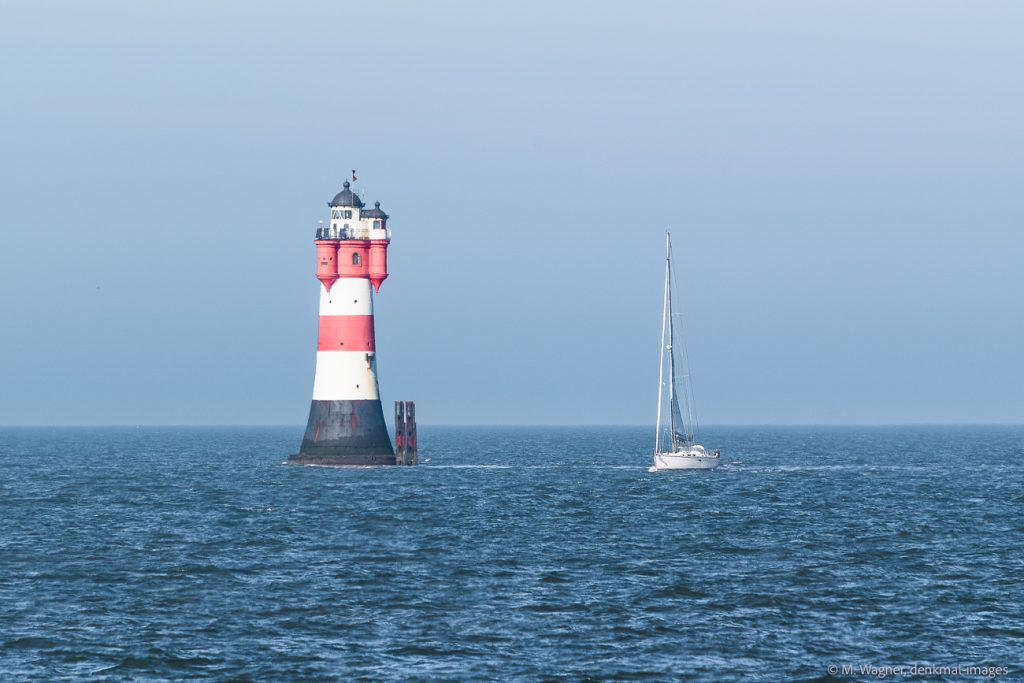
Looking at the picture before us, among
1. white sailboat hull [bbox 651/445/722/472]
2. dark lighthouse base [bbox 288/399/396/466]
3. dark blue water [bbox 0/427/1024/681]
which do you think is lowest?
dark blue water [bbox 0/427/1024/681]

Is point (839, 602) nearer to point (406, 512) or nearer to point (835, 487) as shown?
point (406, 512)

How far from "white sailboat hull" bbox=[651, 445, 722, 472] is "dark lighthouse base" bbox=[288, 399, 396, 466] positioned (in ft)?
62.1

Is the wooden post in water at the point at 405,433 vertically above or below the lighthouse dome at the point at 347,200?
below

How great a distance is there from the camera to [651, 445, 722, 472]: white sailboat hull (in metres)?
85.7

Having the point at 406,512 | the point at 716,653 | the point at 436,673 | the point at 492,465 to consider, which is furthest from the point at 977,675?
the point at 492,465

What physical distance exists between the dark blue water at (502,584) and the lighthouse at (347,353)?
4.65 m

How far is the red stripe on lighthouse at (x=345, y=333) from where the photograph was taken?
243 feet

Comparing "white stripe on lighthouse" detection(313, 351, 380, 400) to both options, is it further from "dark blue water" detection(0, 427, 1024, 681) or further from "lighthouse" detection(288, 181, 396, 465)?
"dark blue water" detection(0, 427, 1024, 681)

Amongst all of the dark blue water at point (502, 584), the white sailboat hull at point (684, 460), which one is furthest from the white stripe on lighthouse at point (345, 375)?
the white sailboat hull at point (684, 460)

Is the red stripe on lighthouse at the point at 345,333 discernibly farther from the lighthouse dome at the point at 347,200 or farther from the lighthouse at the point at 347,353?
the lighthouse dome at the point at 347,200

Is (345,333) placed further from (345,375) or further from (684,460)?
(684,460)

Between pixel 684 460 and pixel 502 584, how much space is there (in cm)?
4992

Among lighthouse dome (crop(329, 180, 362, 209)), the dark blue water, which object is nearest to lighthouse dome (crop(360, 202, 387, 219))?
lighthouse dome (crop(329, 180, 362, 209))

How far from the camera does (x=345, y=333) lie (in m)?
74.0
